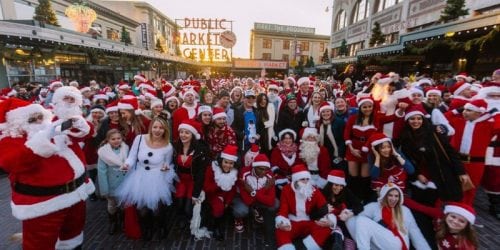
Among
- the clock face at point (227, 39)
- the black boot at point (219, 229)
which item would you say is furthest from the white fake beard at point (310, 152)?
the clock face at point (227, 39)

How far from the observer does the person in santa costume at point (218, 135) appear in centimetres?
459

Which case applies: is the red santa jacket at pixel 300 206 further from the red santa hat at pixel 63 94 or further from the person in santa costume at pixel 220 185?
the red santa hat at pixel 63 94

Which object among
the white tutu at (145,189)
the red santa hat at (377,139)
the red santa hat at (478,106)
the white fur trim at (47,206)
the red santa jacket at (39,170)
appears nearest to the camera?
the red santa jacket at (39,170)

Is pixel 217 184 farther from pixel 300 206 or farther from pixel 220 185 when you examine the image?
pixel 300 206

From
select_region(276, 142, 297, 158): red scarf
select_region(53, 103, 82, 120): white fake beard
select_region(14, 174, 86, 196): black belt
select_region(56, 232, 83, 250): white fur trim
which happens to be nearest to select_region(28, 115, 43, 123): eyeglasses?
select_region(53, 103, 82, 120): white fake beard

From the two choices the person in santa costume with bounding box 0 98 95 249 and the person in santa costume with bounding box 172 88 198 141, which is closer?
the person in santa costume with bounding box 0 98 95 249

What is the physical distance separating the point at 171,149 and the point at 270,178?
163 cm

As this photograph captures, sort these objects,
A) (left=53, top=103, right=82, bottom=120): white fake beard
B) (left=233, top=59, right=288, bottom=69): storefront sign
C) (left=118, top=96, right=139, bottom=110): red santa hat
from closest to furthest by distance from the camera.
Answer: (left=53, top=103, right=82, bottom=120): white fake beard, (left=118, top=96, right=139, bottom=110): red santa hat, (left=233, top=59, right=288, bottom=69): storefront sign

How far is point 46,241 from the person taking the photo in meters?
2.58

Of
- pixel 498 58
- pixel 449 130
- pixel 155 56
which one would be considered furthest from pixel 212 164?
pixel 155 56

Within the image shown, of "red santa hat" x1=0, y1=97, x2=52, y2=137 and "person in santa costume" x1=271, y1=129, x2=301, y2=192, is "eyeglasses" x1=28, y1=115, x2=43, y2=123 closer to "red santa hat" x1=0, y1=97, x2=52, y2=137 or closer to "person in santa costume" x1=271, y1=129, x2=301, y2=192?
"red santa hat" x1=0, y1=97, x2=52, y2=137

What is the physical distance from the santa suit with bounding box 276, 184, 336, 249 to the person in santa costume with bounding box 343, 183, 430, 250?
0.42m

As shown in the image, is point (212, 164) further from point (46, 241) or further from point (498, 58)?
point (498, 58)

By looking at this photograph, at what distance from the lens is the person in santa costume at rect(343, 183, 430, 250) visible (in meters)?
3.15
